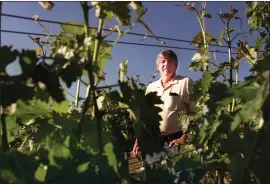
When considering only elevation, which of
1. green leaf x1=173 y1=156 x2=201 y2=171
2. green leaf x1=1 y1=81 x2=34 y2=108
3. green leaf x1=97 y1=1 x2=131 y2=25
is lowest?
green leaf x1=173 y1=156 x2=201 y2=171

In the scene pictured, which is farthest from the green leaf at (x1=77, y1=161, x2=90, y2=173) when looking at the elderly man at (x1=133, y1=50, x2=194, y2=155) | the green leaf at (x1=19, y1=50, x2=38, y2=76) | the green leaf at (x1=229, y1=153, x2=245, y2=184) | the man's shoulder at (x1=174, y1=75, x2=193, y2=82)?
the man's shoulder at (x1=174, y1=75, x2=193, y2=82)

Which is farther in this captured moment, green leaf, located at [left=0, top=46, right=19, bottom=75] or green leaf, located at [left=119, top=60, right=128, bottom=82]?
green leaf, located at [left=119, top=60, right=128, bottom=82]

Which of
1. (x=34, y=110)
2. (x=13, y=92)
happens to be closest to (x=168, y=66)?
(x=34, y=110)

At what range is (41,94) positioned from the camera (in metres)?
1.14

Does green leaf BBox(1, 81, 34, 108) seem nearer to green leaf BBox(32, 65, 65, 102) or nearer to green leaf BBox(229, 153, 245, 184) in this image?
green leaf BBox(32, 65, 65, 102)

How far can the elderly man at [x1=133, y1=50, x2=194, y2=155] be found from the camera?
2.96m

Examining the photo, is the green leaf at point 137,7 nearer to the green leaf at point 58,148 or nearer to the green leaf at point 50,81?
the green leaf at point 50,81

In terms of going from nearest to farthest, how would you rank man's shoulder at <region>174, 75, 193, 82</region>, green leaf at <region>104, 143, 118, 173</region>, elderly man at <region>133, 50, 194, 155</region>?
1. green leaf at <region>104, 143, 118, 173</region>
2. elderly man at <region>133, 50, 194, 155</region>
3. man's shoulder at <region>174, 75, 193, 82</region>

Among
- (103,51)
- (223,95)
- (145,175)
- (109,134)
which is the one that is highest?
(103,51)

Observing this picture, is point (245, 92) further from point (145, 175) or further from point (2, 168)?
point (2, 168)

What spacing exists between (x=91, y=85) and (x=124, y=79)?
122 millimetres

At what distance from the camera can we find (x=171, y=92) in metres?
3.00

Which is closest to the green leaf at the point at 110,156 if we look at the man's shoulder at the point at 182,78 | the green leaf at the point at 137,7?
the green leaf at the point at 137,7

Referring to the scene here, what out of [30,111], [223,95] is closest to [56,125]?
[30,111]
